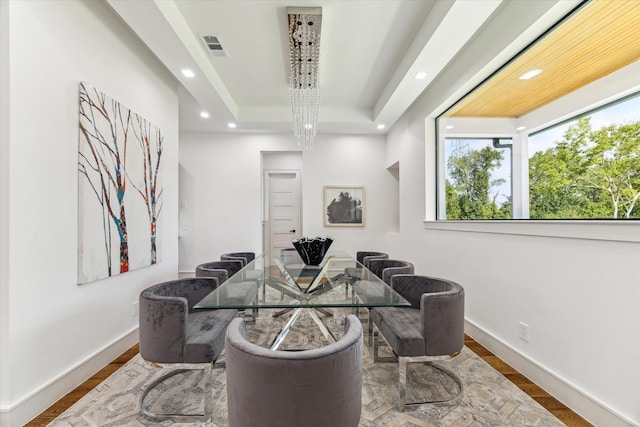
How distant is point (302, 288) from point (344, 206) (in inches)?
144

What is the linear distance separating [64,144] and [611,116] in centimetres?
355

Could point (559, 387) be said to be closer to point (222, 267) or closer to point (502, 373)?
point (502, 373)

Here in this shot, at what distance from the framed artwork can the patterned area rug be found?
3544mm

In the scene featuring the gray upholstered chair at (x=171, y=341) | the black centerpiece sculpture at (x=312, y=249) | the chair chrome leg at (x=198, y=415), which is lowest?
the chair chrome leg at (x=198, y=415)

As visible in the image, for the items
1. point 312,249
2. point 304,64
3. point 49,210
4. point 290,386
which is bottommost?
point 290,386

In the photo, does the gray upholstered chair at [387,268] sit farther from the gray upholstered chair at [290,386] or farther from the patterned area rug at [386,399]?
the gray upholstered chair at [290,386]

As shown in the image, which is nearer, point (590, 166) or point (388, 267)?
point (590, 166)

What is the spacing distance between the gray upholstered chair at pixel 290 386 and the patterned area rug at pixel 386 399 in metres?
0.75

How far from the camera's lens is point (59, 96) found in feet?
6.58

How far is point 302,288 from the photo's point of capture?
237cm

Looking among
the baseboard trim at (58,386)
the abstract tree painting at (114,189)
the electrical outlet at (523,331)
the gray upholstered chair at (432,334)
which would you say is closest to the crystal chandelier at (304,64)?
the abstract tree painting at (114,189)

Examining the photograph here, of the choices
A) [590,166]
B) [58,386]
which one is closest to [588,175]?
[590,166]

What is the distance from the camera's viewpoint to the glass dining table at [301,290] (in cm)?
177

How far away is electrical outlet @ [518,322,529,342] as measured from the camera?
223cm
